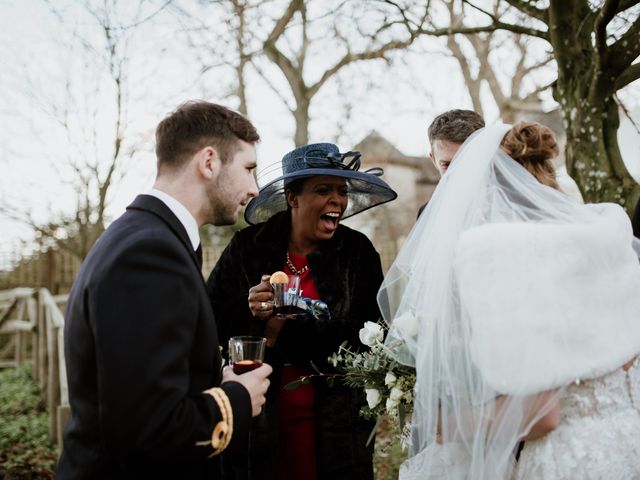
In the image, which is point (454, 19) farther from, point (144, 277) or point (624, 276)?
point (144, 277)

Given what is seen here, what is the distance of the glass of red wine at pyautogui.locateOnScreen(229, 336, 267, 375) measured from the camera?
2230 millimetres

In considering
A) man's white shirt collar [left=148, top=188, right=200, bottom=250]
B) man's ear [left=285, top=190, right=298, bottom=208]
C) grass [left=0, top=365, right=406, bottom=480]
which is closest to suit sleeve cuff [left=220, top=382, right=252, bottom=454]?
man's white shirt collar [left=148, top=188, right=200, bottom=250]

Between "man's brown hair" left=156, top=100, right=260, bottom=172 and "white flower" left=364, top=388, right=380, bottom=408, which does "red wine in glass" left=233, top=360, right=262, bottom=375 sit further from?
"man's brown hair" left=156, top=100, right=260, bottom=172

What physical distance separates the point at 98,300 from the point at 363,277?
1.92 m

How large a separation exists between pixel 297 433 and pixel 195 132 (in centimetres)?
184

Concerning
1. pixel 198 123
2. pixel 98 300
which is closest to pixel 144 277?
pixel 98 300

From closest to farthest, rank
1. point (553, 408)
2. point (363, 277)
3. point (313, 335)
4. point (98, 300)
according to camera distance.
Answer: point (98, 300)
point (553, 408)
point (313, 335)
point (363, 277)

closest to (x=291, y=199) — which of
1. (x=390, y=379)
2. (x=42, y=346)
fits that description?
(x=390, y=379)

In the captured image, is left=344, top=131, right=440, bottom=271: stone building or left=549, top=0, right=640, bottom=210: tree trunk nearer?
left=549, top=0, right=640, bottom=210: tree trunk

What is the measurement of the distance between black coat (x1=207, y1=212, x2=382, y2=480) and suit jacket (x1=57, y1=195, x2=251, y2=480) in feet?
3.66

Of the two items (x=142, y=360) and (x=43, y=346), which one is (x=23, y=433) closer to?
(x=43, y=346)

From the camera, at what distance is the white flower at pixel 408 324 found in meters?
2.22

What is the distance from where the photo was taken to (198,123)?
2133mm

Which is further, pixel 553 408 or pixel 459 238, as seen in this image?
pixel 459 238
